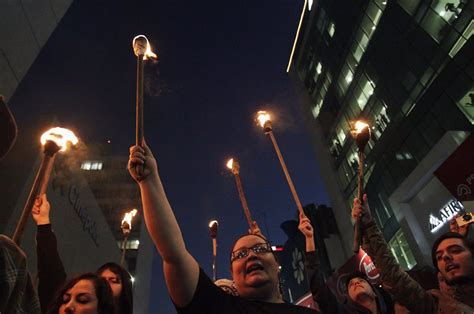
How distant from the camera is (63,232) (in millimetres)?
13672

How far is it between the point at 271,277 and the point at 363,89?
24.2 metres

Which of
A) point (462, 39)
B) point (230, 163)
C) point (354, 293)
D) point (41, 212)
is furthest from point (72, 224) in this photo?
point (462, 39)

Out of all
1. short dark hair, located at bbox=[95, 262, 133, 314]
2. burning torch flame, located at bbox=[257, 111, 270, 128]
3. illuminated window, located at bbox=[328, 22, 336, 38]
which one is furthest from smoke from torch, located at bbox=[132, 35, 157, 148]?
illuminated window, located at bbox=[328, 22, 336, 38]

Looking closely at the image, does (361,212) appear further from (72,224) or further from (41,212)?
(72,224)

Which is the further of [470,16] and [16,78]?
[470,16]

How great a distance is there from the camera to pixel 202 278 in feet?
5.72

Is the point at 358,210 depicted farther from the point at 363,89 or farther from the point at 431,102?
the point at 363,89

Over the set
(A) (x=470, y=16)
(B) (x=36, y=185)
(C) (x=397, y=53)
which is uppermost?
(C) (x=397, y=53)

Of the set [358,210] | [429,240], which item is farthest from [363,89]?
[358,210]

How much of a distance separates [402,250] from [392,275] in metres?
19.3

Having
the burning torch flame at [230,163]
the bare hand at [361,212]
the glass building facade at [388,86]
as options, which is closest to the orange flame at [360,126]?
the bare hand at [361,212]

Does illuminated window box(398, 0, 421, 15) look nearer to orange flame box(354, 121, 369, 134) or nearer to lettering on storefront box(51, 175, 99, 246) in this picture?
orange flame box(354, 121, 369, 134)

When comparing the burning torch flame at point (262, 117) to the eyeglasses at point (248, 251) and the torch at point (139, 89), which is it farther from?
the torch at point (139, 89)

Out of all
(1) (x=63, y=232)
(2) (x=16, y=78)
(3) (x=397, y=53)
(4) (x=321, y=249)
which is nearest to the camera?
(2) (x=16, y=78)
